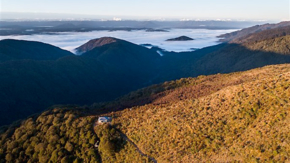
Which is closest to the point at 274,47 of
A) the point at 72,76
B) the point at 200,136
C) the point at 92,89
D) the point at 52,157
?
the point at 92,89

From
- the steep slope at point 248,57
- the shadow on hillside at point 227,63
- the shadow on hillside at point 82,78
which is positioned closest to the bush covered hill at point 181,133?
the shadow on hillside at point 82,78

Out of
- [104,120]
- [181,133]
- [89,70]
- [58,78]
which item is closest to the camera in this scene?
[181,133]

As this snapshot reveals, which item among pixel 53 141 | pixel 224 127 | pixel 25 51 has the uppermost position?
pixel 25 51

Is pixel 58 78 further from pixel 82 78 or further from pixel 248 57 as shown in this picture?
pixel 248 57

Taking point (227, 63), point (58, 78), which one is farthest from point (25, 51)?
point (227, 63)

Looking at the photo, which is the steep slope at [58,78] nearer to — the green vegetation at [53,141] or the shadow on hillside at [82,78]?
the shadow on hillside at [82,78]

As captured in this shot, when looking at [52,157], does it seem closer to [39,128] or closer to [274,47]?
[39,128]
